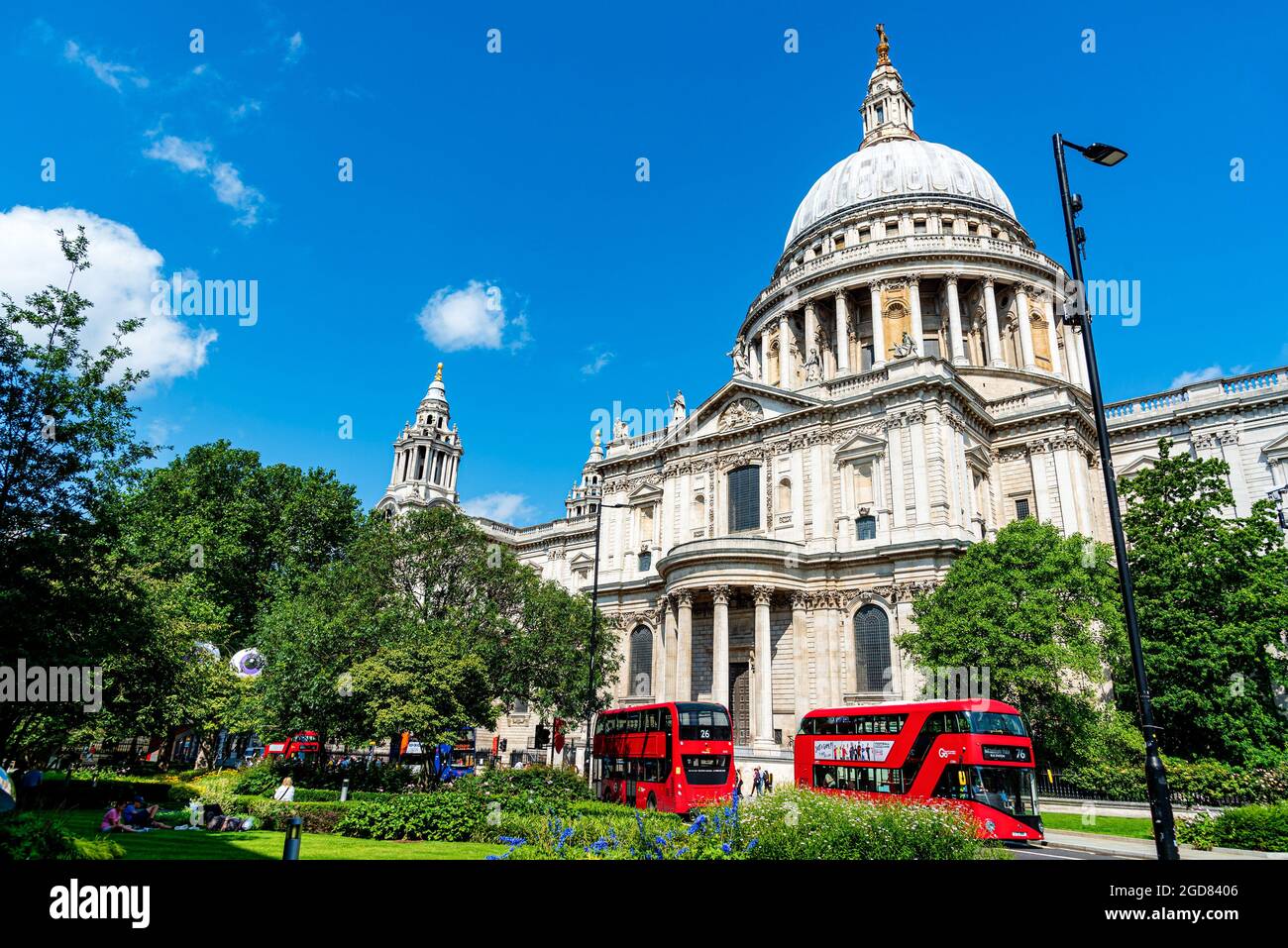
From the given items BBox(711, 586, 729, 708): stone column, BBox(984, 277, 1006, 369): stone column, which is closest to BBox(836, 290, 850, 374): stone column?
BBox(984, 277, 1006, 369): stone column

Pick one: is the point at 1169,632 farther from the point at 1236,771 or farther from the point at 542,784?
the point at 542,784

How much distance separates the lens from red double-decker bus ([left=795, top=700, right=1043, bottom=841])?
21.4 m

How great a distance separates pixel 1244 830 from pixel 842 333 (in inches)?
1684

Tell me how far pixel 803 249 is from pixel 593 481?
4396 cm

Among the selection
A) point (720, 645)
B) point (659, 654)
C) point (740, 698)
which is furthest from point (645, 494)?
point (740, 698)

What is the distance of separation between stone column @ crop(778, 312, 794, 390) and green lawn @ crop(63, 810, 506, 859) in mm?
49111

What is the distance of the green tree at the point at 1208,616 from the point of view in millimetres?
28812

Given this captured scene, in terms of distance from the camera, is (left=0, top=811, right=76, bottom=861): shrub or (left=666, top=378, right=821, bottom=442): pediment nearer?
(left=0, top=811, right=76, bottom=861): shrub

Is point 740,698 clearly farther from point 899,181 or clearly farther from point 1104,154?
point 899,181

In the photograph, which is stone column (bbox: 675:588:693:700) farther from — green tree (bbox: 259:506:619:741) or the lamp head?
the lamp head

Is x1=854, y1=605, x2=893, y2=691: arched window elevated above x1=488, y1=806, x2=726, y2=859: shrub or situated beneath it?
elevated above

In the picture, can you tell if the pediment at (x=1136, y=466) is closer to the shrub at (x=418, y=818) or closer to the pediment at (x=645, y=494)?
the pediment at (x=645, y=494)

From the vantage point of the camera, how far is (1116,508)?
40.9ft
